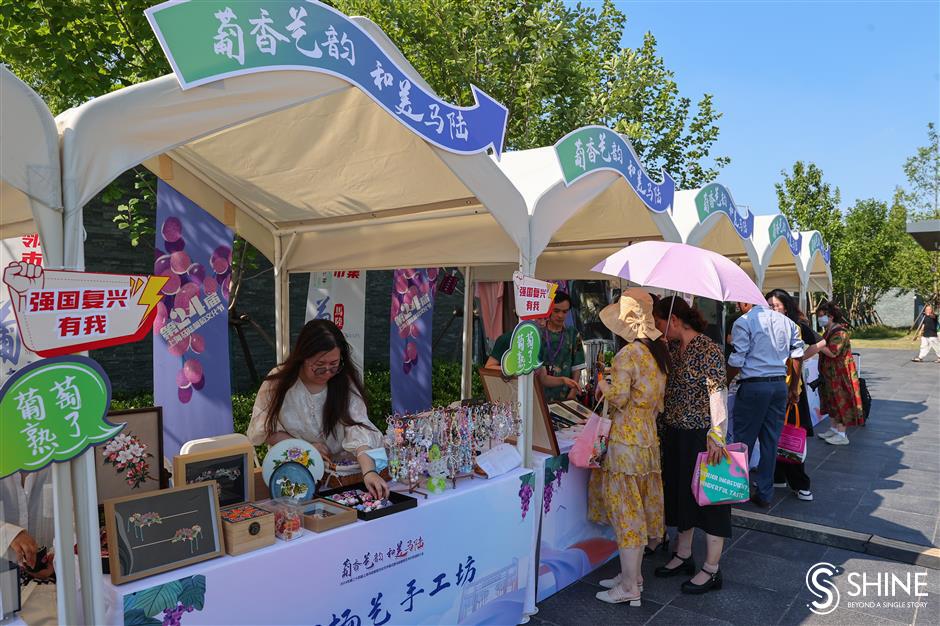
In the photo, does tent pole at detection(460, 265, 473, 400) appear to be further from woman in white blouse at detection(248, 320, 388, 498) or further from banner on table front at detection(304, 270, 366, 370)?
woman in white blouse at detection(248, 320, 388, 498)

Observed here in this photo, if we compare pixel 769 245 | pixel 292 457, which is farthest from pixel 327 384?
pixel 769 245

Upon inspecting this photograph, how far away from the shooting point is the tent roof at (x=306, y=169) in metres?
1.60

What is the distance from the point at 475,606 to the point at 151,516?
1.41m

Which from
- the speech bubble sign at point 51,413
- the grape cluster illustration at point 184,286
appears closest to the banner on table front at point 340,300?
the grape cluster illustration at point 184,286

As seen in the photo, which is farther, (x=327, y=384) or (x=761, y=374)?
(x=761, y=374)

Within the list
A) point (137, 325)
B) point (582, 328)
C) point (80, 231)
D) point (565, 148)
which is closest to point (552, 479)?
point (565, 148)

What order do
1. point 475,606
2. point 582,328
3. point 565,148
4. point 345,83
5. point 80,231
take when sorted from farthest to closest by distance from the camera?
point 582,328, point 565,148, point 475,606, point 345,83, point 80,231

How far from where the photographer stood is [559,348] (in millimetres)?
4379

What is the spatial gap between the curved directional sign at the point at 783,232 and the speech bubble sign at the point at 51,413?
19.6ft

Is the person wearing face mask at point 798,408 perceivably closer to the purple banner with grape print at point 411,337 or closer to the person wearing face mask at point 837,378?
the person wearing face mask at point 837,378

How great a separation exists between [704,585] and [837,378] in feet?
13.9

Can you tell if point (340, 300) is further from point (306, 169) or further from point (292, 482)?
point (292, 482)

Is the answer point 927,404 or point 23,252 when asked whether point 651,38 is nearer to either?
point 927,404

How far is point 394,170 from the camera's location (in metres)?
3.06
